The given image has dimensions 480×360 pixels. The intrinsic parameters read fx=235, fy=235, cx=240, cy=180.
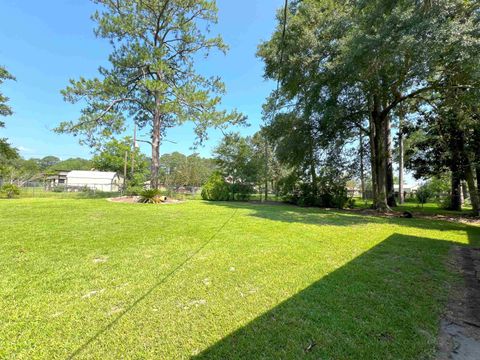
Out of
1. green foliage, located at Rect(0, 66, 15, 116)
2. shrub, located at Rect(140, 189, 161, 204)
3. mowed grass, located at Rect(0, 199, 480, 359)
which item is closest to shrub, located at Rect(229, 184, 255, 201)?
shrub, located at Rect(140, 189, 161, 204)

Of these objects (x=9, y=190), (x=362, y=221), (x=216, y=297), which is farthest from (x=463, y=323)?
(x=9, y=190)

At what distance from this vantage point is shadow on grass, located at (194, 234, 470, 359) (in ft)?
5.67

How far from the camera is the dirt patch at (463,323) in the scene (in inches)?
70.1

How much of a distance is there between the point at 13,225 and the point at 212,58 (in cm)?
1352

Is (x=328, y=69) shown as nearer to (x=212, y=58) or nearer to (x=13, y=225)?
(x=212, y=58)

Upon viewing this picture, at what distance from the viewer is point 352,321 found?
6.91ft

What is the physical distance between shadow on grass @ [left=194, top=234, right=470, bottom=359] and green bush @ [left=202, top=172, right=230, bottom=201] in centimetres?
1381

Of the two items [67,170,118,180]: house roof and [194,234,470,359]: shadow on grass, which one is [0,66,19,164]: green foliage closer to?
[67,170,118,180]: house roof

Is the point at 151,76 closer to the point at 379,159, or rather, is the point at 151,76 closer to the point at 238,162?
the point at 238,162

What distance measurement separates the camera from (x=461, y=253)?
177 inches

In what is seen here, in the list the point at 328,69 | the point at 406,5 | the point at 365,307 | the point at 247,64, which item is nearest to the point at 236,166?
the point at 247,64

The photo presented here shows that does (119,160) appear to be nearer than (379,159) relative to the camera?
No

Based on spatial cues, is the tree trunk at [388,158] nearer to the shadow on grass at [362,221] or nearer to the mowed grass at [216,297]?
the shadow on grass at [362,221]

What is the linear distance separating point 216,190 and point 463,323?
1514 cm
